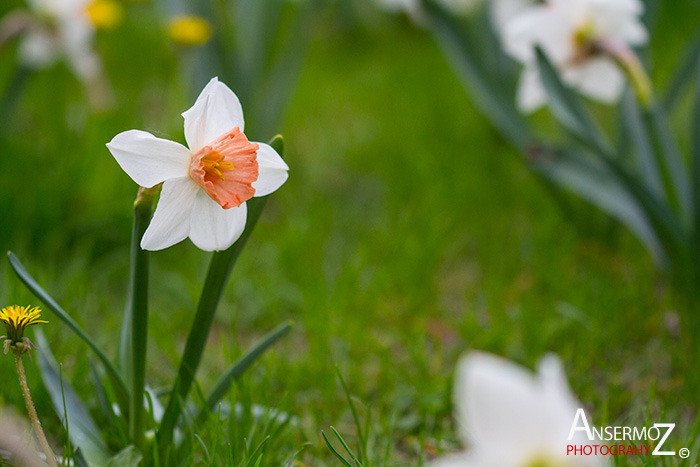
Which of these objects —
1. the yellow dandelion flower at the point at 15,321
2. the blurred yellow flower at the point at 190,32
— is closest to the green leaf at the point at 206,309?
the yellow dandelion flower at the point at 15,321

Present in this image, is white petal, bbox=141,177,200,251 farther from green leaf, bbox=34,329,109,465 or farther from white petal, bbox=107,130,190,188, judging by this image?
green leaf, bbox=34,329,109,465

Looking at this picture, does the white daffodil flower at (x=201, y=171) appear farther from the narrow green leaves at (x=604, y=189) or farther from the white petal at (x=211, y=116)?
the narrow green leaves at (x=604, y=189)

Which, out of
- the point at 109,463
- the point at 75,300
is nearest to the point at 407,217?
the point at 75,300

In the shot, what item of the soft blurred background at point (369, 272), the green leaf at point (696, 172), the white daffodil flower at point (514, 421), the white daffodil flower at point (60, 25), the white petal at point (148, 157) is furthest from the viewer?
the white daffodil flower at point (60, 25)

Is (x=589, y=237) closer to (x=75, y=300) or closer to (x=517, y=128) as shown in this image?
(x=517, y=128)

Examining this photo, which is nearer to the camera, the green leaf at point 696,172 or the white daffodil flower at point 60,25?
the green leaf at point 696,172

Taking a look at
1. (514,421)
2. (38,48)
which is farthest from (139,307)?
(38,48)

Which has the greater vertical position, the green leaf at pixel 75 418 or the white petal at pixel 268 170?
the white petal at pixel 268 170

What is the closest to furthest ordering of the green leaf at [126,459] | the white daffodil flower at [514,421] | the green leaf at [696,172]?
the white daffodil flower at [514,421]
the green leaf at [126,459]
the green leaf at [696,172]
